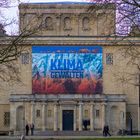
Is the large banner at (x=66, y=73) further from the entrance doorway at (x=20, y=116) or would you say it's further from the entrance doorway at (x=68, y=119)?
the entrance doorway at (x=20, y=116)

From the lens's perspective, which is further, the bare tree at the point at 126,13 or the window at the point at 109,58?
the window at the point at 109,58

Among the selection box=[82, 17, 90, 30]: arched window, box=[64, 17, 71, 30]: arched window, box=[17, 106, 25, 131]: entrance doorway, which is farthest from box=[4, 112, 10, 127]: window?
box=[82, 17, 90, 30]: arched window

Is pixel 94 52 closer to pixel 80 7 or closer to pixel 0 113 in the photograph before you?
pixel 80 7

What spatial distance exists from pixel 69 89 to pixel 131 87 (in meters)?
9.03

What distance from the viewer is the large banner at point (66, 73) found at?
297 ft

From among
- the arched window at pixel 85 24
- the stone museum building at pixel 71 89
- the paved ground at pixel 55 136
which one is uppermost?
the arched window at pixel 85 24

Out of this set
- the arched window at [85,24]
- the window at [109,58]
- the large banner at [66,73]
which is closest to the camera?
the large banner at [66,73]

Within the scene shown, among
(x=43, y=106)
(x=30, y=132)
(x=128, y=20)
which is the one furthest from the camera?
(x=43, y=106)

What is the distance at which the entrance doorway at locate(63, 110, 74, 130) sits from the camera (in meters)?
89.5

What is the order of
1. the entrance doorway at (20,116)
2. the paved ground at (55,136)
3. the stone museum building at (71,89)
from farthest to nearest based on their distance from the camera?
the entrance doorway at (20,116) < the stone museum building at (71,89) < the paved ground at (55,136)

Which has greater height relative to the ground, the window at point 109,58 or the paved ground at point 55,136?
the window at point 109,58

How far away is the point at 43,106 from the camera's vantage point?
90.1 meters

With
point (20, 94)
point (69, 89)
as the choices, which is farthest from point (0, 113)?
point (69, 89)

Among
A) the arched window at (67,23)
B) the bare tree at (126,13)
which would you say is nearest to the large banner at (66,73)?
the arched window at (67,23)
